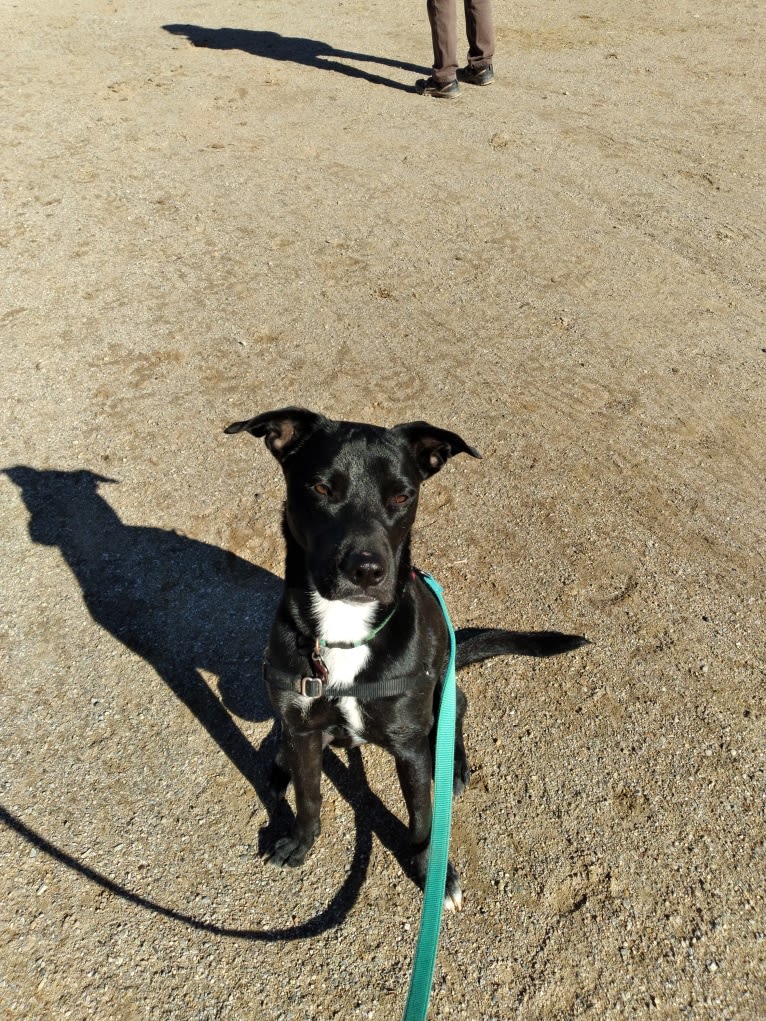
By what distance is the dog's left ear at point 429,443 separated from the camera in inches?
117

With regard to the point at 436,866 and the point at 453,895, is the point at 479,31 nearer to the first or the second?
the point at 453,895

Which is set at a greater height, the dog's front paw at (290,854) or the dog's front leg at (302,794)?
the dog's front leg at (302,794)

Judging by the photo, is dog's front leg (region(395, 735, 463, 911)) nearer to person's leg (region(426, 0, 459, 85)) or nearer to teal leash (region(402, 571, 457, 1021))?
teal leash (region(402, 571, 457, 1021))

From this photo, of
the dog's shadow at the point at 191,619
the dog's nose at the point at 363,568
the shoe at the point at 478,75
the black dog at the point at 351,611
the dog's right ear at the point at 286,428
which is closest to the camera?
the dog's nose at the point at 363,568

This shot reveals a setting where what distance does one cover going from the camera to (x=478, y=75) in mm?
10477

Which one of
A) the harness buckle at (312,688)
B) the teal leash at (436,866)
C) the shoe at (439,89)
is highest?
the shoe at (439,89)

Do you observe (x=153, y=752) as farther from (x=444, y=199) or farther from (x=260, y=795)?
(x=444, y=199)

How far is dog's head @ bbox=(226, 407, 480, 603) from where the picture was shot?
266 centimetres

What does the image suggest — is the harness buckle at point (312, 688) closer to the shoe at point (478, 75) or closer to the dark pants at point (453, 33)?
the dark pants at point (453, 33)

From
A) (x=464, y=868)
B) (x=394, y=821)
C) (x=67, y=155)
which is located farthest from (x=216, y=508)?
(x=67, y=155)

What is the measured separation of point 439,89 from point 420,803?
981 centimetres

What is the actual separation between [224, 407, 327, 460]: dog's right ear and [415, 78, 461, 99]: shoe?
8818mm

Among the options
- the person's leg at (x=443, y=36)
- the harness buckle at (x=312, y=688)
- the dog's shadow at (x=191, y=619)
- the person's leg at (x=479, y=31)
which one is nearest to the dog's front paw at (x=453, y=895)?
the dog's shadow at (x=191, y=619)

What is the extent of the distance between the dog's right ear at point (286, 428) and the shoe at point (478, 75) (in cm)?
936
